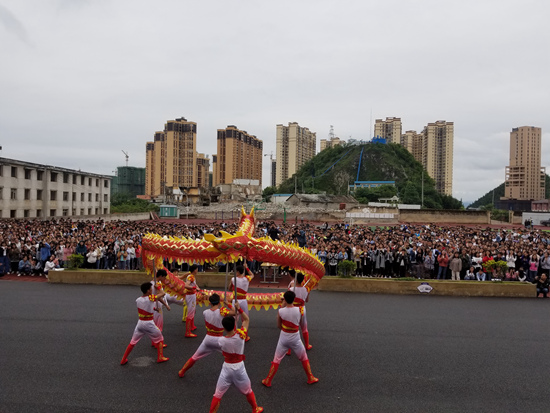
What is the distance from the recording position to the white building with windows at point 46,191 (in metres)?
35.4

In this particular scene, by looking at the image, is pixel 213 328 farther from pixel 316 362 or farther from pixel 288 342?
pixel 316 362

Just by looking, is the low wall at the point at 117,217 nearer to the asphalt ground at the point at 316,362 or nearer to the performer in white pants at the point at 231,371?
the asphalt ground at the point at 316,362

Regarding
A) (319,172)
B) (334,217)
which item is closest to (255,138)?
(319,172)

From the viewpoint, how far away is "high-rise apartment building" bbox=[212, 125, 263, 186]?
101 metres

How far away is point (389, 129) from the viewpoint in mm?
127250

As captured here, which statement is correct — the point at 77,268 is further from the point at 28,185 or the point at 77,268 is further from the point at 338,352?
the point at 28,185

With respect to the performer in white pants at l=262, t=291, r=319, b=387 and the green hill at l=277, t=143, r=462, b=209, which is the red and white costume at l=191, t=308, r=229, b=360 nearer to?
the performer in white pants at l=262, t=291, r=319, b=387

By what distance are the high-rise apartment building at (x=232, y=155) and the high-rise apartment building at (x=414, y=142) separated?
50217 mm

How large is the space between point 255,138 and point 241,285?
10673cm

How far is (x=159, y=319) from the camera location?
24.0 feet

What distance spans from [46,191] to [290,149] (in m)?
84.7

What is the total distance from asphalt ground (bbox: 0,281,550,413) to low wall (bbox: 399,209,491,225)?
3421cm

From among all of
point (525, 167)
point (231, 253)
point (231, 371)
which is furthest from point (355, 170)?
point (231, 371)

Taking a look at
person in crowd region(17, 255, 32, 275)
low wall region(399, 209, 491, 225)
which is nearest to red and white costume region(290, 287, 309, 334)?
person in crowd region(17, 255, 32, 275)
